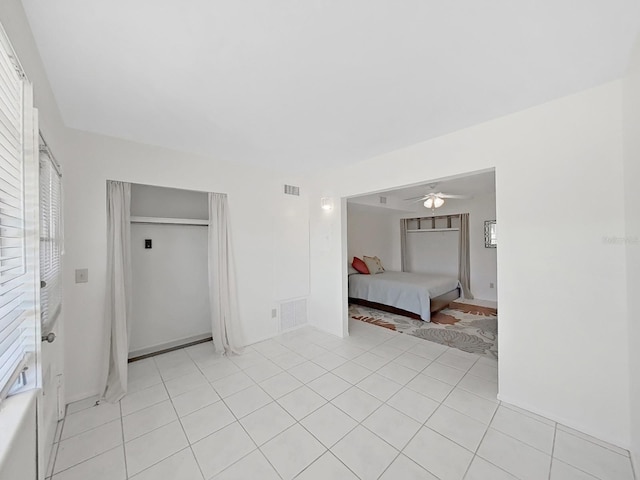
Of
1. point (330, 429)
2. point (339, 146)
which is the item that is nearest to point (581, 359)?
point (330, 429)

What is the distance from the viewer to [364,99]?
1.80 metres

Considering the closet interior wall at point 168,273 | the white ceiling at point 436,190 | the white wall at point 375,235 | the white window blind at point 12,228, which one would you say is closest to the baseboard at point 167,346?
the closet interior wall at point 168,273

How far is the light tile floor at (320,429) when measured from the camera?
1.48 meters

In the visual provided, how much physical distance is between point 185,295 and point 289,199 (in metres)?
1.97

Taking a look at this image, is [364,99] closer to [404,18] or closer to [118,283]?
[404,18]

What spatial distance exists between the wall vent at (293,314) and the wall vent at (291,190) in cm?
164

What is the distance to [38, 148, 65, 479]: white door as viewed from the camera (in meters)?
1.43

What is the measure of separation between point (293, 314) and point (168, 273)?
1.81 meters

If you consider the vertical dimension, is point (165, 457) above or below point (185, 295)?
below

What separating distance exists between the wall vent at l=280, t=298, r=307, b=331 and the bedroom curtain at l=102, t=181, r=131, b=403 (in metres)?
1.84

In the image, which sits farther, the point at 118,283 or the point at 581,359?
the point at 118,283

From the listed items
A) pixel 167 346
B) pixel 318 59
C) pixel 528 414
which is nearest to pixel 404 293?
pixel 528 414

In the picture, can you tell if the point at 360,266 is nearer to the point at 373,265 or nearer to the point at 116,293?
the point at 373,265

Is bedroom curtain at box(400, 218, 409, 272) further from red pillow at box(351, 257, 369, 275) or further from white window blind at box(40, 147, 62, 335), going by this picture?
white window blind at box(40, 147, 62, 335)
